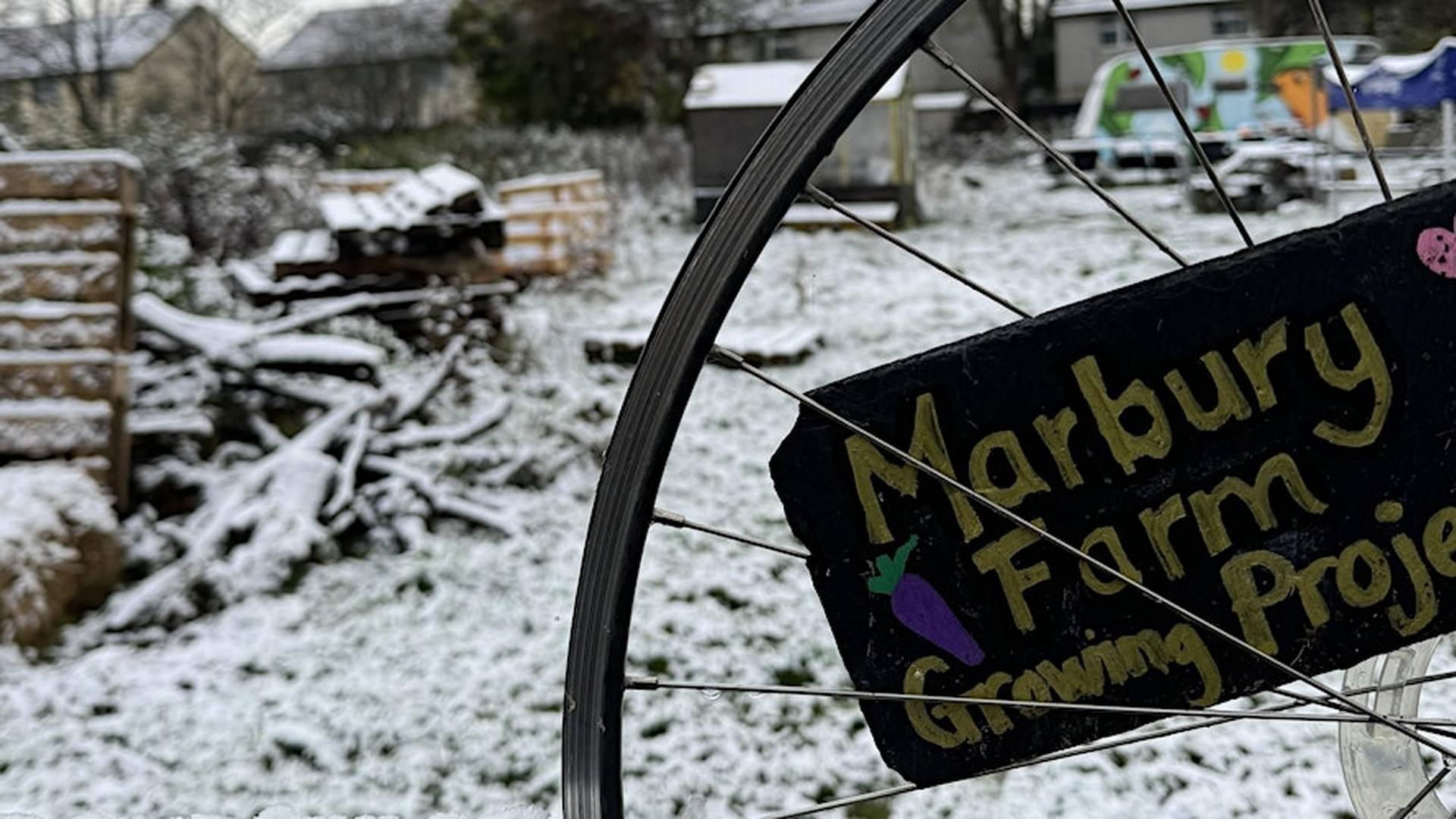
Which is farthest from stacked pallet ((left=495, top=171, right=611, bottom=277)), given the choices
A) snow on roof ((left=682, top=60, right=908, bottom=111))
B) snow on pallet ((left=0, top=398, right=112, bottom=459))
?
snow on pallet ((left=0, top=398, right=112, bottom=459))

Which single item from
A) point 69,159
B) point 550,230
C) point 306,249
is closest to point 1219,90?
point 550,230

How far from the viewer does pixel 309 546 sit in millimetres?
4891

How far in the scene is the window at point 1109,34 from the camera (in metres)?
19.6

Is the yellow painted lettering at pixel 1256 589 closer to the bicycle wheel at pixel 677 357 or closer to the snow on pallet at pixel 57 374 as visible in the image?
the bicycle wheel at pixel 677 357

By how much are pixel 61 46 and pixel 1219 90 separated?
57.4ft

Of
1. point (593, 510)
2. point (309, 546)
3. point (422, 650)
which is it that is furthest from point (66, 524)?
point (593, 510)

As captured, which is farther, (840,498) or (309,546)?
(309,546)

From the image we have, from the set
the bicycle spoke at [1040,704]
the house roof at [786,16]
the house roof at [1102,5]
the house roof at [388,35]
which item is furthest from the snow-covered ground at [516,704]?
the house roof at [388,35]

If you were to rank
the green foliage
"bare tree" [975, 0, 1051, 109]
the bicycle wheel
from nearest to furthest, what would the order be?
1. the bicycle wheel
2. the green foliage
3. "bare tree" [975, 0, 1051, 109]

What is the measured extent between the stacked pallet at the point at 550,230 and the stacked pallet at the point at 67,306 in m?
3.04

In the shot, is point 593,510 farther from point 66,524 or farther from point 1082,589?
point 66,524

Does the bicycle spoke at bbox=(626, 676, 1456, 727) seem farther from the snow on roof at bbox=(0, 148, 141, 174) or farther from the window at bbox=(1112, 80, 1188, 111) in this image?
the window at bbox=(1112, 80, 1188, 111)

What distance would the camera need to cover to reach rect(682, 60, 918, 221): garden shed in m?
Result: 10.4

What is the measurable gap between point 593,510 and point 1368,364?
0.67 metres
